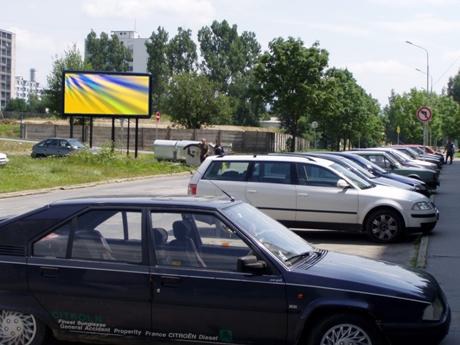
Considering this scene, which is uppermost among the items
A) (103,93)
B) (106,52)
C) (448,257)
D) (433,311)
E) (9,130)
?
(106,52)

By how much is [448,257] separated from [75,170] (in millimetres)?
22987

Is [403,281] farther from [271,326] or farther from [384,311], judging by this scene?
[271,326]

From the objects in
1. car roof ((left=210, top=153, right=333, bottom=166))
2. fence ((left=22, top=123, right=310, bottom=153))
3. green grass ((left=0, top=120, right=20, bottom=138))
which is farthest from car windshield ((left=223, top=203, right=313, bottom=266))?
green grass ((left=0, top=120, right=20, bottom=138))

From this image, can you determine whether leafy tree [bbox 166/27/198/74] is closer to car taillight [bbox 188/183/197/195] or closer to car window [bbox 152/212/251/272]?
car taillight [bbox 188/183/197/195]

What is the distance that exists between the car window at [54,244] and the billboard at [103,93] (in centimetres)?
3431

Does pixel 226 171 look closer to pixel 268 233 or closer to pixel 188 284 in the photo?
pixel 268 233

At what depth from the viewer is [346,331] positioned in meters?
5.50

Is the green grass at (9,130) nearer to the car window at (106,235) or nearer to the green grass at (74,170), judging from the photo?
the green grass at (74,170)

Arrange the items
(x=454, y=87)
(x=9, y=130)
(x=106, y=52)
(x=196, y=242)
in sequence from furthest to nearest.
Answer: (x=454, y=87), (x=106, y=52), (x=9, y=130), (x=196, y=242)

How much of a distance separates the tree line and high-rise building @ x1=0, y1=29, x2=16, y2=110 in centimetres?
6082

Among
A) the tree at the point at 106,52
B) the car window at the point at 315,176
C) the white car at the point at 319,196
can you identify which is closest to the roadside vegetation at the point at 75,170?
the white car at the point at 319,196

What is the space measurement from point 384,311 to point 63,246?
254cm

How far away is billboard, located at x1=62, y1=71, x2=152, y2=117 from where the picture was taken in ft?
131

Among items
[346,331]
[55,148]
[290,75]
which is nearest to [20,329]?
[346,331]
